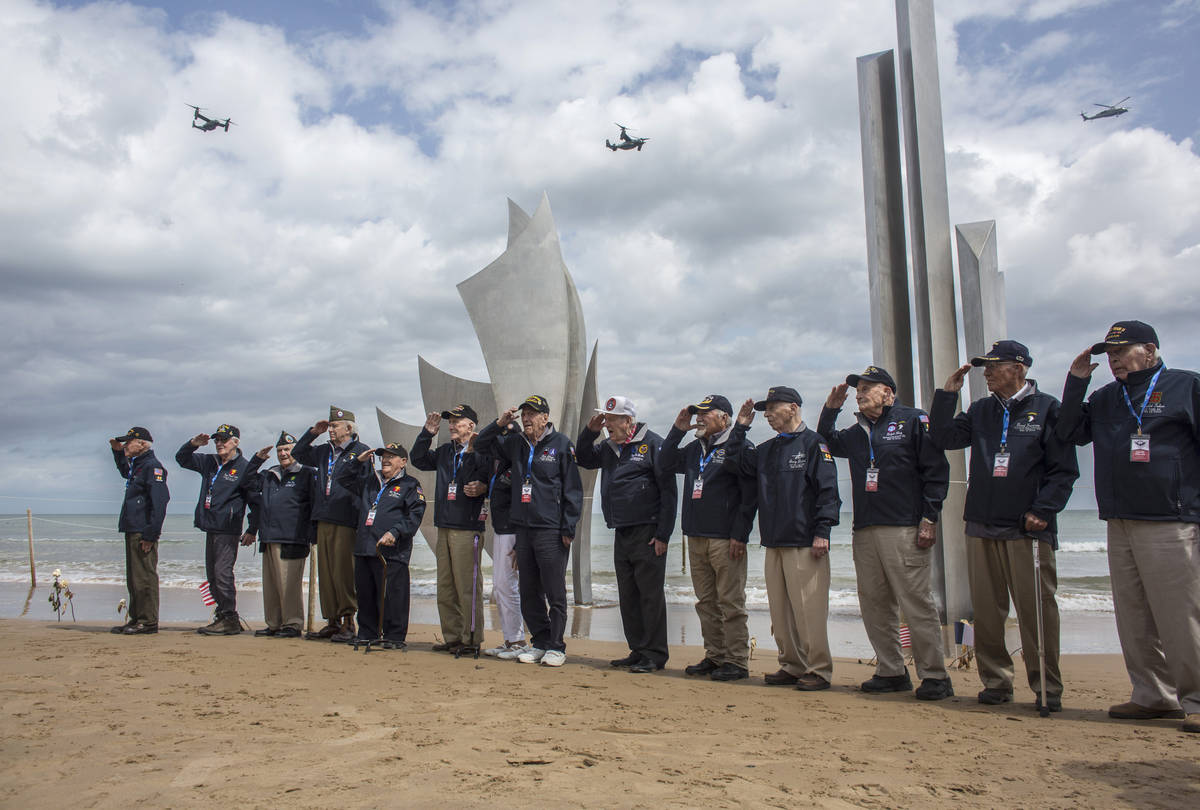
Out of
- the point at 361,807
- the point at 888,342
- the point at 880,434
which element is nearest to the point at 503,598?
the point at 880,434

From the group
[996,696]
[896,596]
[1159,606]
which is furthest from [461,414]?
[1159,606]

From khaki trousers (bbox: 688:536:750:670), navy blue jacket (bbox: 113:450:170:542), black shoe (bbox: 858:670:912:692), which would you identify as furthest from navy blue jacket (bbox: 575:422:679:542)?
navy blue jacket (bbox: 113:450:170:542)

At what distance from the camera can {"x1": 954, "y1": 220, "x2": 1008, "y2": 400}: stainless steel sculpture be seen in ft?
24.4

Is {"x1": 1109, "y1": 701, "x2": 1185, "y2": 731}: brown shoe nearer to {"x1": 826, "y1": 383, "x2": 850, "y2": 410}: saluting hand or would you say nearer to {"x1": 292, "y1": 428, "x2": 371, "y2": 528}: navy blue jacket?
{"x1": 826, "y1": 383, "x2": 850, "y2": 410}: saluting hand

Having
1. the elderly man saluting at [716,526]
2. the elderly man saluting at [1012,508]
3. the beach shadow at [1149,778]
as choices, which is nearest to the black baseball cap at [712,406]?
the elderly man saluting at [716,526]

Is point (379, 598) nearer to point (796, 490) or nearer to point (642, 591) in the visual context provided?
point (642, 591)

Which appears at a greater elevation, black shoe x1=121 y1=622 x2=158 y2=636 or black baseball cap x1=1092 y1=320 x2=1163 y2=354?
black baseball cap x1=1092 y1=320 x2=1163 y2=354

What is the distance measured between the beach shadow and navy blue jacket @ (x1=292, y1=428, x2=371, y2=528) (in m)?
4.51

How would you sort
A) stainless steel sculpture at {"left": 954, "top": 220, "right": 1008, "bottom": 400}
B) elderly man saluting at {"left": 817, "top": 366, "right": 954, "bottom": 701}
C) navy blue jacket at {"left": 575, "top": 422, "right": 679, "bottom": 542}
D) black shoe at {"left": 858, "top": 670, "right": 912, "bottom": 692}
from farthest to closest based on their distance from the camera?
stainless steel sculpture at {"left": 954, "top": 220, "right": 1008, "bottom": 400} < navy blue jacket at {"left": 575, "top": 422, "right": 679, "bottom": 542} < black shoe at {"left": 858, "top": 670, "right": 912, "bottom": 692} < elderly man saluting at {"left": 817, "top": 366, "right": 954, "bottom": 701}

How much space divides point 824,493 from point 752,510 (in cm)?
45

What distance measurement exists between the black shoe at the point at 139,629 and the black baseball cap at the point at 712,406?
4.12 m

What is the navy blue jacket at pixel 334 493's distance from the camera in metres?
5.80

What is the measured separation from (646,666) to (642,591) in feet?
1.36

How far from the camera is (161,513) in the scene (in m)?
5.93
